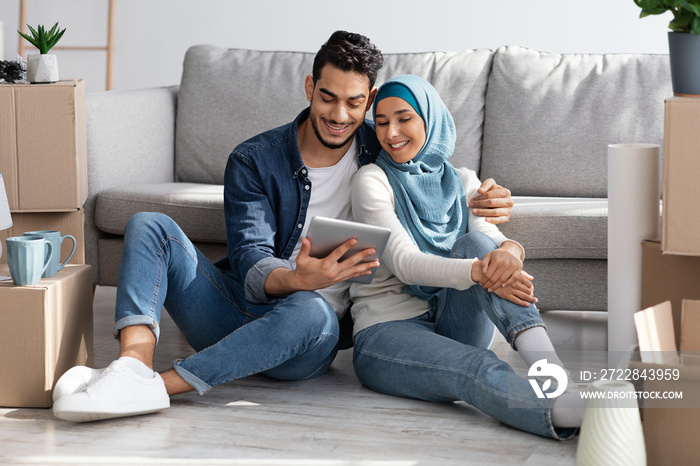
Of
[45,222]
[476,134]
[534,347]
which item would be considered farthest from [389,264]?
[476,134]

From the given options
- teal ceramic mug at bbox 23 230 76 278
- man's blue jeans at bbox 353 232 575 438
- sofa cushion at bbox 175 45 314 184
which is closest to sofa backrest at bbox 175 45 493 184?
sofa cushion at bbox 175 45 314 184

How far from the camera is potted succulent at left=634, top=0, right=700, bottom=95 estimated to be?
1672 mm

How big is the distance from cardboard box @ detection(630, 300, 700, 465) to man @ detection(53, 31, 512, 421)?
2.00ft

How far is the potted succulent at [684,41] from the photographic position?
1672 millimetres

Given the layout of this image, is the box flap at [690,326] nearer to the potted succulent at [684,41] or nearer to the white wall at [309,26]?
the potted succulent at [684,41]

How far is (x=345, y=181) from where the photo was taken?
2.10 metres

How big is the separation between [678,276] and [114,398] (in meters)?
1.15

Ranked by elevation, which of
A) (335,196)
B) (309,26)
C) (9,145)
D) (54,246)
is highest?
(309,26)

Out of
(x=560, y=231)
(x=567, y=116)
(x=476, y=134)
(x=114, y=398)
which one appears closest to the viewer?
A: (x=114, y=398)

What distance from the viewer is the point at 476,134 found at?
2.81 metres

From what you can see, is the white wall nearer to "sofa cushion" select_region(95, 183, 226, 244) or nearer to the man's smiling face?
"sofa cushion" select_region(95, 183, 226, 244)

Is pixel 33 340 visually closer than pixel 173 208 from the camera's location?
Yes

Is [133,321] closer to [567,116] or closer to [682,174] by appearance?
[682,174]

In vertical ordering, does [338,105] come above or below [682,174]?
above
